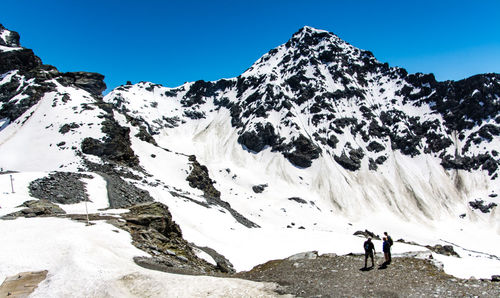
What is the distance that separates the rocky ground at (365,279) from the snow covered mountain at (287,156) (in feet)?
33.4

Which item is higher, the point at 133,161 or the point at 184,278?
the point at 133,161

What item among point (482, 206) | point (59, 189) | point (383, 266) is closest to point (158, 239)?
point (383, 266)

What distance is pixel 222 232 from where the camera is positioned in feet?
127

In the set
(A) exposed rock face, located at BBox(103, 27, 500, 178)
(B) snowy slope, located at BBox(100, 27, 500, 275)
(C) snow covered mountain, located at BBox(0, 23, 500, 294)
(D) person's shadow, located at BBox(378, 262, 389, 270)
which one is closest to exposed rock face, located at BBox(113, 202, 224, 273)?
(C) snow covered mountain, located at BBox(0, 23, 500, 294)

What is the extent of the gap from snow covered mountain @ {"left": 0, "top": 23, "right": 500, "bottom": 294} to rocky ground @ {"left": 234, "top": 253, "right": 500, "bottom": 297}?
10.2 meters

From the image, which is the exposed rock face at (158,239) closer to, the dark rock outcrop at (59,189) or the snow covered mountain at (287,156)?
the snow covered mountain at (287,156)

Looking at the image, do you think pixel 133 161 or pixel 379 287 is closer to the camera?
pixel 379 287

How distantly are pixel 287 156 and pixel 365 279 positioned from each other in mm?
138236

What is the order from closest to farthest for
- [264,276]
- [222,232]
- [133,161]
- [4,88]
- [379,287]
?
[379,287], [264,276], [222,232], [133,161], [4,88]

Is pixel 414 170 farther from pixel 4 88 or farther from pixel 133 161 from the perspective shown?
pixel 4 88

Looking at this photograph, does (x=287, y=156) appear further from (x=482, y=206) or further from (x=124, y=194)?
(x=124, y=194)

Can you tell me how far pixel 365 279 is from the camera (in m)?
14.7

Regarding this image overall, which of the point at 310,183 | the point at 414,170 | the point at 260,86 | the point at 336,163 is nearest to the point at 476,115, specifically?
the point at 414,170

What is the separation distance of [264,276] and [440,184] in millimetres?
151658
